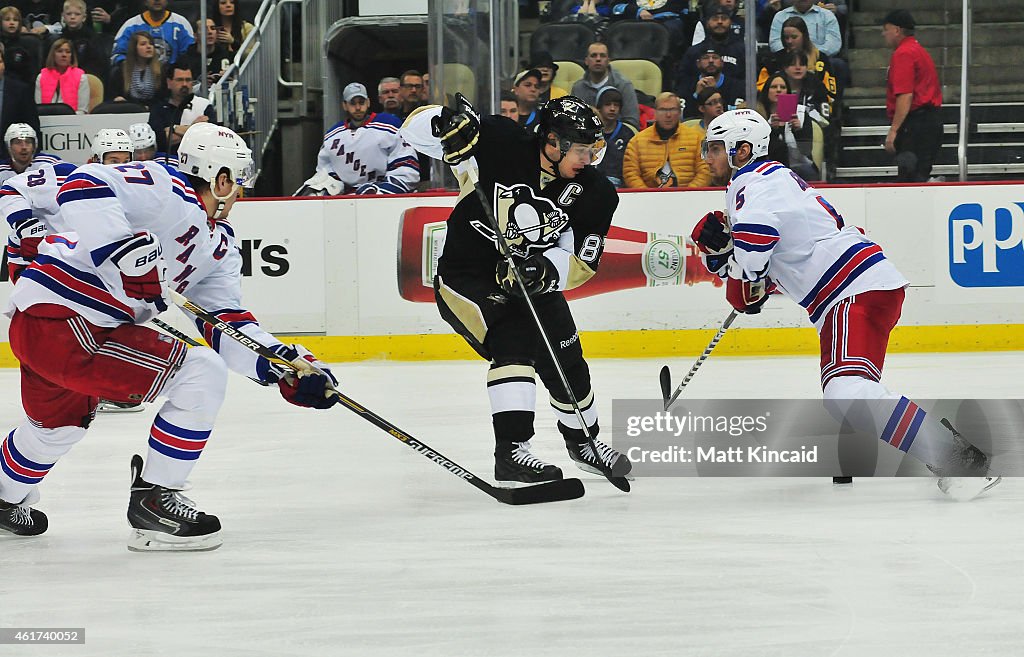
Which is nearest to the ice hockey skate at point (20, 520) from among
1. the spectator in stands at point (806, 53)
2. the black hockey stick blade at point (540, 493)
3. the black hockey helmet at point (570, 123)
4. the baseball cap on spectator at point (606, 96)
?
the black hockey stick blade at point (540, 493)

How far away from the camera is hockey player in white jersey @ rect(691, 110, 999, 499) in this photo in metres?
3.75

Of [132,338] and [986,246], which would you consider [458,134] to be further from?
[986,246]

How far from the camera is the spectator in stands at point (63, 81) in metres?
9.25

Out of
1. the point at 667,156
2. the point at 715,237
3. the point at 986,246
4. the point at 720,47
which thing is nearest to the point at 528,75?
the point at 667,156

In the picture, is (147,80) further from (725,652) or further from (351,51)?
(725,652)

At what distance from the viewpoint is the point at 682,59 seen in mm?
7918

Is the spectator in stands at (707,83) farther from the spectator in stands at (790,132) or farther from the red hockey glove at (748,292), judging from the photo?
the red hockey glove at (748,292)

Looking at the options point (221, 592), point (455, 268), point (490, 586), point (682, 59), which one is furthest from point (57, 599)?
point (682, 59)

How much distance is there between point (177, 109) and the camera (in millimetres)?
8672

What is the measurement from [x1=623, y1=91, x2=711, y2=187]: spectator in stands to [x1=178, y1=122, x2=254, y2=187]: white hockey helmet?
4580mm

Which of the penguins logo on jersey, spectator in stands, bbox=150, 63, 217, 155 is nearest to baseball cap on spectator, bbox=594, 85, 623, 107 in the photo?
spectator in stands, bbox=150, 63, 217, 155

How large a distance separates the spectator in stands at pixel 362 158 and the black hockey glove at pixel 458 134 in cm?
398

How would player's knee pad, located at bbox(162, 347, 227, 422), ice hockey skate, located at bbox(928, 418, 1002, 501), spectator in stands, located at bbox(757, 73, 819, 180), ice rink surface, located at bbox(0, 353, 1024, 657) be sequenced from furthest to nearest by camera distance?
spectator in stands, located at bbox(757, 73, 819, 180), ice hockey skate, located at bbox(928, 418, 1002, 501), player's knee pad, located at bbox(162, 347, 227, 422), ice rink surface, located at bbox(0, 353, 1024, 657)

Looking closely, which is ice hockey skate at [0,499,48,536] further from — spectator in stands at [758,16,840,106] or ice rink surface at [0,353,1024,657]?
spectator in stands at [758,16,840,106]
